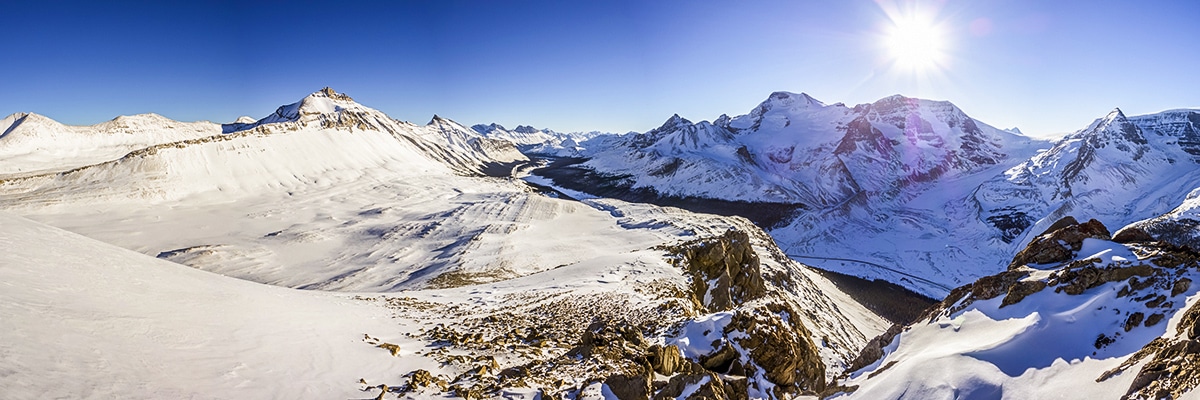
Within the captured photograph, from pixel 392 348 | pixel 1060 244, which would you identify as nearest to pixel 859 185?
pixel 1060 244

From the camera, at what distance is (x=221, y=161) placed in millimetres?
66000

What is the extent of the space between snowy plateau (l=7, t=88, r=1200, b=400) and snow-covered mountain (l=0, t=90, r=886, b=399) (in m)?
0.10

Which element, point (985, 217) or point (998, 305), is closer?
point (998, 305)

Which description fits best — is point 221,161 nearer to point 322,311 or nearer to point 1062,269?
point 322,311

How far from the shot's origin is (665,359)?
454 inches

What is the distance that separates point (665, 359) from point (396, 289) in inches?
905

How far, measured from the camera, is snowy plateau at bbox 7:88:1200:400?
25.8ft

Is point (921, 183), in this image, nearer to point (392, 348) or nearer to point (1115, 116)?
point (1115, 116)

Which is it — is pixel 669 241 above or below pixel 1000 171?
below

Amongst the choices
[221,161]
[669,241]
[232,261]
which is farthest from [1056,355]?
[221,161]

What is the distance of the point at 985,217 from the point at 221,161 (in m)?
168

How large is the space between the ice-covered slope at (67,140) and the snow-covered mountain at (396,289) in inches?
1431

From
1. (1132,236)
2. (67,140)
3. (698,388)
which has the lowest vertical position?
(698,388)

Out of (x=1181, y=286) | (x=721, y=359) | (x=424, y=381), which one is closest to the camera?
(x=424, y=381)
